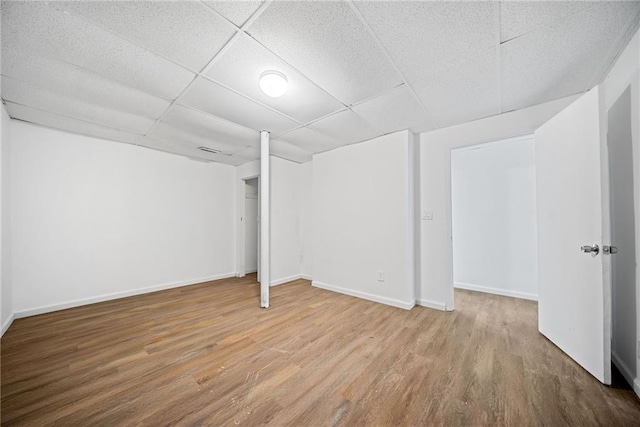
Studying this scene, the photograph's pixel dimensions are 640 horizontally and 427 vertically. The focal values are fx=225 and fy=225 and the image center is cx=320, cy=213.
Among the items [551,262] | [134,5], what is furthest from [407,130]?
[134,5]

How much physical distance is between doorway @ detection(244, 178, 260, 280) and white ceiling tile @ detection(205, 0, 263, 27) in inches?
150

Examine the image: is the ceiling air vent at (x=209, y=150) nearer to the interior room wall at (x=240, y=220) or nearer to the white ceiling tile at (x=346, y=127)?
the interior room wall at (x=240, y=220)

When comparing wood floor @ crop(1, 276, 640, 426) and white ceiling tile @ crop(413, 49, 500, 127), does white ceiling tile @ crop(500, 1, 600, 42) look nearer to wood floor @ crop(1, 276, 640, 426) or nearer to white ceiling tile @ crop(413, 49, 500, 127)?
white ceiling tile @ crop(413, 49, 500, 127)

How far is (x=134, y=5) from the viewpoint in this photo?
4.24 ft

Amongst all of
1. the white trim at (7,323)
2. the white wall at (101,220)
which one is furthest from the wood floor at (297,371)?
the white wall at (101,220)

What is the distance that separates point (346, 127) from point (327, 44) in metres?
1.45

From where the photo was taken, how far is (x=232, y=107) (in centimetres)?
244

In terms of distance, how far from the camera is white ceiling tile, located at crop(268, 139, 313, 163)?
12.0 feet

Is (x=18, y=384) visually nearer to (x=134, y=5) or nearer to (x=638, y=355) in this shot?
(x=134, y=5)

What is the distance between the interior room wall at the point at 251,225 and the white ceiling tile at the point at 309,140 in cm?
198

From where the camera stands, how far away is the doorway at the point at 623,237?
1.56 m

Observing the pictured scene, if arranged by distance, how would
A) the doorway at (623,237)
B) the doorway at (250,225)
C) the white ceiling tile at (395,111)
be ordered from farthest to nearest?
the doorway at (250,225)
the white ceiling tile at (395,111)
the doorway at (623,237)

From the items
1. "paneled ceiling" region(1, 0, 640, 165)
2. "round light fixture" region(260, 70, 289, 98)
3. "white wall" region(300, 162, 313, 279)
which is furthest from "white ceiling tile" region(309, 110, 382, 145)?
"white wall" region(300, 162, 313, 279)

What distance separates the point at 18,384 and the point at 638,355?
4.15 meters
